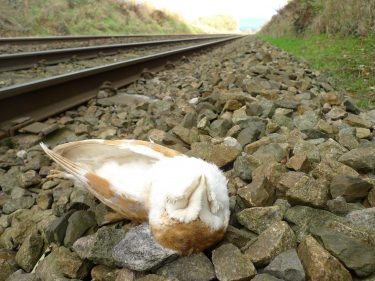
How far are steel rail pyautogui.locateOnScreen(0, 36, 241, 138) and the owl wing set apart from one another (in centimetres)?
180

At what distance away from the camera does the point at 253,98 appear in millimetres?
3748

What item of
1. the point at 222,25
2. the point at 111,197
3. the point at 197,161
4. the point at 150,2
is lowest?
the point at 222,25

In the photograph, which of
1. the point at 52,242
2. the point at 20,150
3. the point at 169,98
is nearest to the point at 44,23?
the point at 169,98

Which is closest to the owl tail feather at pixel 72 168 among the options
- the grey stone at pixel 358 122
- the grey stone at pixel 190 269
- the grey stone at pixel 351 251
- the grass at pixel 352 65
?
the grey stone at pixel 190 269

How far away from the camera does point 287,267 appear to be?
144 cm

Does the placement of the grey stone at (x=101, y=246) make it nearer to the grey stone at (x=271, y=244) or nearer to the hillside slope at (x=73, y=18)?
the grey stone at (x=271, y=244)

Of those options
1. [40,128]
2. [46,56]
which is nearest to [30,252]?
[40,128]

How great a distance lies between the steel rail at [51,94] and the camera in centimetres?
360

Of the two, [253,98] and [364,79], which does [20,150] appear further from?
[364,79]

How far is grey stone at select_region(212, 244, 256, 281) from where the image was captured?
1.45 metres

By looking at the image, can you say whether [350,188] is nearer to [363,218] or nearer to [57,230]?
[363,218]

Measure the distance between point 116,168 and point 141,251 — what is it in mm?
499

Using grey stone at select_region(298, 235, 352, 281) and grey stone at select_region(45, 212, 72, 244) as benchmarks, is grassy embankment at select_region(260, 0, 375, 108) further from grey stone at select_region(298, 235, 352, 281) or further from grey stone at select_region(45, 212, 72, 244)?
grey stone at select_region(45, 212, 72, 244)

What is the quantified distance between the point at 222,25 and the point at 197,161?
64.3 m
